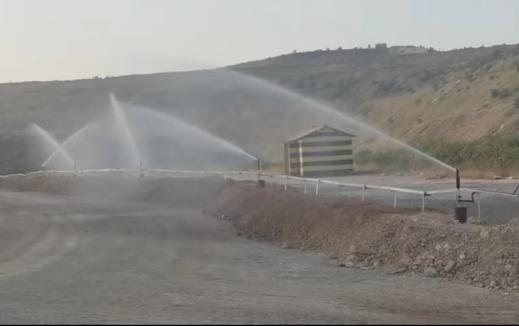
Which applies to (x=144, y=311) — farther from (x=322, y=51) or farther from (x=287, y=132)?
(x=322, y=51)

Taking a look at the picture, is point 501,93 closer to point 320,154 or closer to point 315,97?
point 320,154

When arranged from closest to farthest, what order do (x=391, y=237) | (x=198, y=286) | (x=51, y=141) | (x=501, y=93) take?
(x=198, y=286)
(x=391, y=237)
(x=501, y=93)
(x=51, y=141)

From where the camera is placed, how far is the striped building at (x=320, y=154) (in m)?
37.0

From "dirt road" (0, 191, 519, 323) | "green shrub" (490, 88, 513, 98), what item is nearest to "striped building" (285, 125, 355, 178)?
"green shrub" (490, 88, 513, 98)

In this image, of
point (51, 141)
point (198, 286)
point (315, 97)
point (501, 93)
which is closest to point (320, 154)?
point (501, 93)

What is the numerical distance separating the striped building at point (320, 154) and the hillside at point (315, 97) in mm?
4534

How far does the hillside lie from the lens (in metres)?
47.6

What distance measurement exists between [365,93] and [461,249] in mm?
66543

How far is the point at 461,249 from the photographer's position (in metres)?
12.8

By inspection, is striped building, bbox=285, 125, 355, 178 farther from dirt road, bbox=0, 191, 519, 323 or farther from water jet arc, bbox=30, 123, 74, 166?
water jet arc, bbox=30, 123, 74, 166

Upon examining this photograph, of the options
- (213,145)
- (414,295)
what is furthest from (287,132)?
(414,295)

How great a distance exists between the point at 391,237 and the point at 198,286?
4484mm

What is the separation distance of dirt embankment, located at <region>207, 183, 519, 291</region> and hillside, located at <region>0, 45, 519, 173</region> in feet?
46.6

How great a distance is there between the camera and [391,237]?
47.6ft
